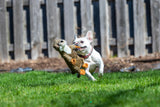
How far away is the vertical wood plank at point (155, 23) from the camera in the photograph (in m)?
7.44

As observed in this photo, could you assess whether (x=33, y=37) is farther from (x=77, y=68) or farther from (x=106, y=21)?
(x=77, y=68)

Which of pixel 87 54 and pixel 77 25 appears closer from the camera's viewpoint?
pixel 87 54

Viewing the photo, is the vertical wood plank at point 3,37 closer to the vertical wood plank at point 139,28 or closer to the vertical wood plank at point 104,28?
the vertical wood plank at point 104,28

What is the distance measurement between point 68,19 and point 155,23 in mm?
2614

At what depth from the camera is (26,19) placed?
28.7 ft

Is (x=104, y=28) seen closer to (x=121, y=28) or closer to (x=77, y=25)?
(x=121, y=28)

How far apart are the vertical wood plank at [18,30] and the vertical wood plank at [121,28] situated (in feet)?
10.2

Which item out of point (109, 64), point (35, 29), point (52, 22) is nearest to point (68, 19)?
point (52, 22)

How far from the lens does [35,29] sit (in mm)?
8539

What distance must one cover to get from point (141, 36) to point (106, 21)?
1.14 metres

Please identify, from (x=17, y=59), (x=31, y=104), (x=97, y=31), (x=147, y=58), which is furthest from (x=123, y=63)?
(x=31, y=104)

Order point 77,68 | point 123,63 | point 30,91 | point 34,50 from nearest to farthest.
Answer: point 30,91 < point 77,68 < point 123,63 < point 34,50

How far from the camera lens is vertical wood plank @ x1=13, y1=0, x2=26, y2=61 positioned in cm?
854

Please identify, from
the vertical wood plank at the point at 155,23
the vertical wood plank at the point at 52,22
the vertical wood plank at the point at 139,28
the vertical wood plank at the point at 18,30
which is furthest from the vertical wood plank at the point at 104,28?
the vertical wood plank at the point at 18,30
